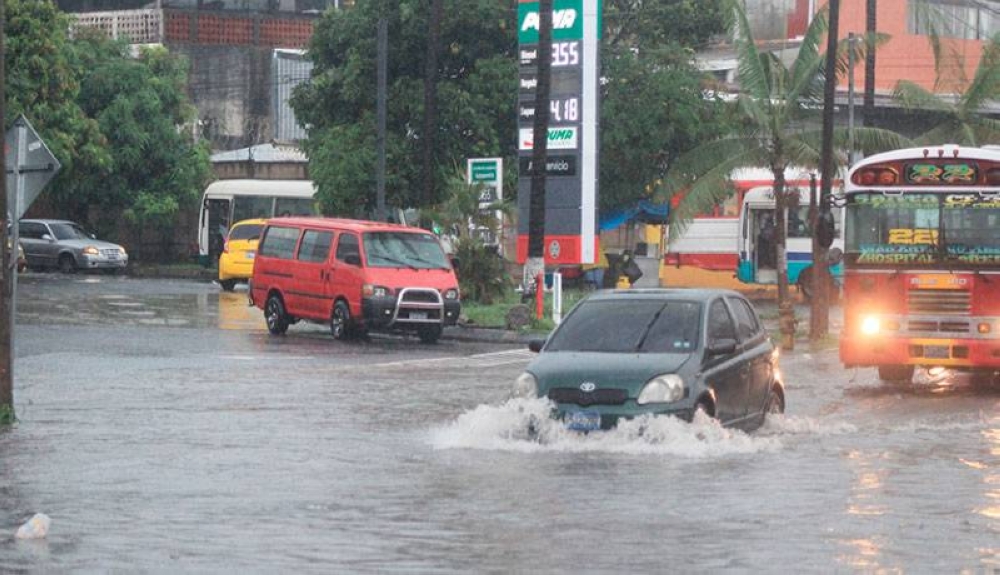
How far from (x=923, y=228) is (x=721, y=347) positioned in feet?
23.6

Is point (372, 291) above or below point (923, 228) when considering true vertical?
below

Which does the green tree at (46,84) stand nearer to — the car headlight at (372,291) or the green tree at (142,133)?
the green tree at (142,133)

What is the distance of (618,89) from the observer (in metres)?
50.5

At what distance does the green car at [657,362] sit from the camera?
15.9 m

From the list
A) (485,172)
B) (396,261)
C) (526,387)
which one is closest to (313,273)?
(396,261)

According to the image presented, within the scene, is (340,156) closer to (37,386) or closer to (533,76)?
(533,76)

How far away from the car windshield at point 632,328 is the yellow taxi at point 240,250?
30634mm

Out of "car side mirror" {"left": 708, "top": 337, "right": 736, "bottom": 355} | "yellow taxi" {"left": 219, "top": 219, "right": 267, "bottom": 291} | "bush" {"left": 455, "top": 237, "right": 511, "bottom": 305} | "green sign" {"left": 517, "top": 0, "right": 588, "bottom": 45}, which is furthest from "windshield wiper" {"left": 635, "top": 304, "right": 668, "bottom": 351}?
"yellow taxi" {"left": 219, "top": 219, "right": 267, "bottom": 291}

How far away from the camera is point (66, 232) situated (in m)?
57.7

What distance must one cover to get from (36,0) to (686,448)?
3918 centimetres

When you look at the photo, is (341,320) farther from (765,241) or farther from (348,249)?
(765,241)

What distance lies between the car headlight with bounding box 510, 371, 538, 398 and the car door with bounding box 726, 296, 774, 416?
2085 millimetres

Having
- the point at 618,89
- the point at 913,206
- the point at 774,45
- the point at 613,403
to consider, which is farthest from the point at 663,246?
the point at 613,403

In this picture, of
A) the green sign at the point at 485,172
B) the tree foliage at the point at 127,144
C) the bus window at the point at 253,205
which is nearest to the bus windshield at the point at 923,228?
the green sign at the point at 485,172
